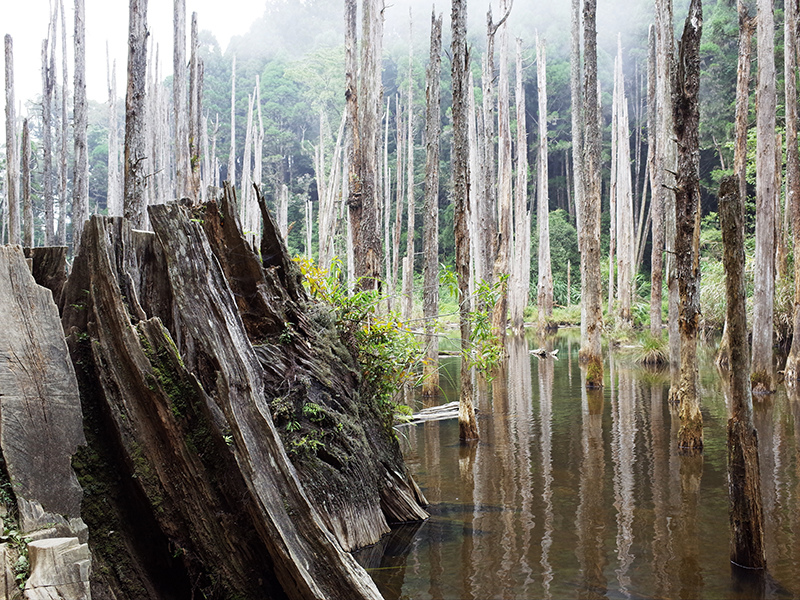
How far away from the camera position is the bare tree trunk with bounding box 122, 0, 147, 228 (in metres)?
9.65

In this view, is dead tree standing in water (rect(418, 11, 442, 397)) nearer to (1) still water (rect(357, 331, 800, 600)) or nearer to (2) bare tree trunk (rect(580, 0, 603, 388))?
(1) still water (rect(357, 331, 800, 600))

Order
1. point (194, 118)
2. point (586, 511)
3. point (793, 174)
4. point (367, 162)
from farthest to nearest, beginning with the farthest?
point (194, 118)
point (793, 174)
point (367, 162)
point (586, 511)

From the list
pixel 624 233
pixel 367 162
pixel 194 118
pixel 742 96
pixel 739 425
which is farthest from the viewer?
pixel 624 233

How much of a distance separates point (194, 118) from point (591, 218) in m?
9.58

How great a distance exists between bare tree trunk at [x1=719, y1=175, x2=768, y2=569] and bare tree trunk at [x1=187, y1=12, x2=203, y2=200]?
10855 mm

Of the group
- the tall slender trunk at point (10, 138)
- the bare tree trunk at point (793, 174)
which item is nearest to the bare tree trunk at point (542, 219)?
the bare tree trunk at point (793, 174)

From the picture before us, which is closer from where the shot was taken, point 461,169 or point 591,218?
point 461,169

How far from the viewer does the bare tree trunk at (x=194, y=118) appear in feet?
49.0

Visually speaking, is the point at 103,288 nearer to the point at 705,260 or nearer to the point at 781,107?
the point at 705,260

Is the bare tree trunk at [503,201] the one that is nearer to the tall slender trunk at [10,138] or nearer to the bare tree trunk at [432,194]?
the bare tree trunk at [432,194]

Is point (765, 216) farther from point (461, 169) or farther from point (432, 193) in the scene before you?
point (461, 169)

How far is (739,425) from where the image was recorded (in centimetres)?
450

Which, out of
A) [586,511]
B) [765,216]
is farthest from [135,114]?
[765,216]

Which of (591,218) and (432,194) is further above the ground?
(432,194)
